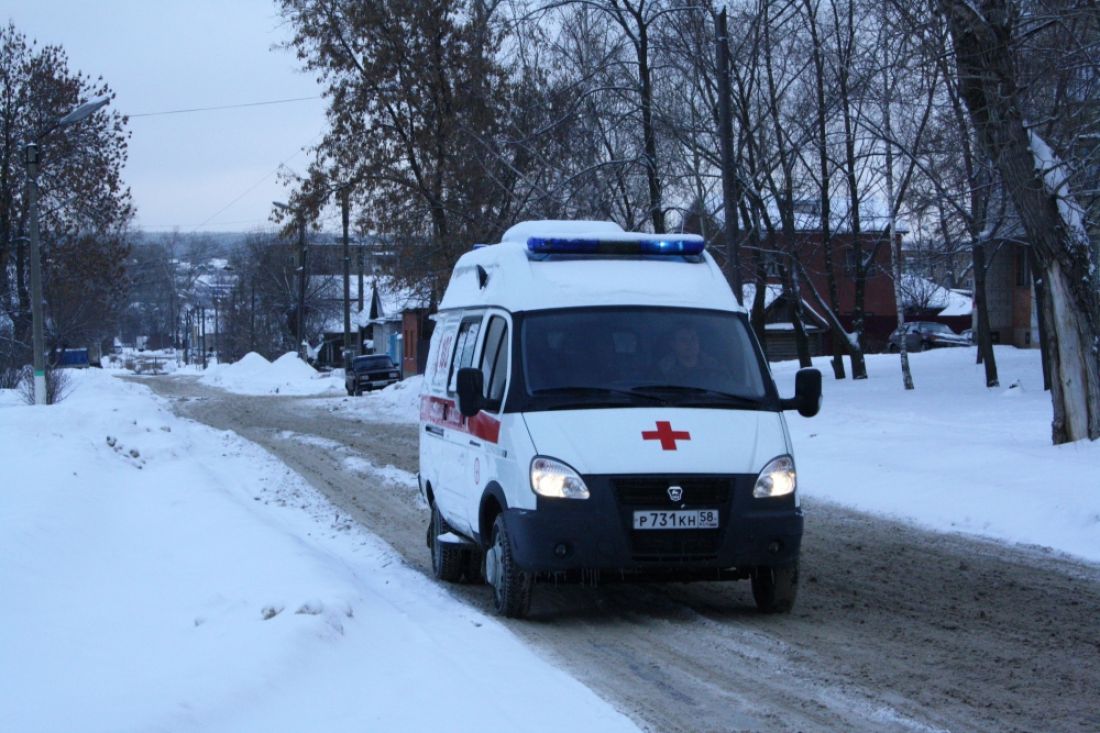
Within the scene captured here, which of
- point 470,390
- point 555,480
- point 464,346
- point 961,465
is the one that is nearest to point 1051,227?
point 961,465

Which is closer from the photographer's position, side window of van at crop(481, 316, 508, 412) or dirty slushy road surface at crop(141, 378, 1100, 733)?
dirty slushy road surface at crop(141, 378, 1100, 733)

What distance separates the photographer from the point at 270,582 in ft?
26.4

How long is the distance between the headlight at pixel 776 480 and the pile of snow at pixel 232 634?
182 cm

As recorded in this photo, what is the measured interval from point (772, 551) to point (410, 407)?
2780 cm

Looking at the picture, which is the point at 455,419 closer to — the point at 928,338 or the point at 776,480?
the point at 776,480

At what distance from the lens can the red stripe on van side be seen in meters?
8.16

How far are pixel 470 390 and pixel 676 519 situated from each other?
1.71m

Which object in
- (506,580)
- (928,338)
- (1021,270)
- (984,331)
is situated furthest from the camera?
(928,338)

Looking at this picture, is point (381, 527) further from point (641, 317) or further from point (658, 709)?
point (658, 709)

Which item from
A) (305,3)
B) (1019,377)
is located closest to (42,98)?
(305,3)

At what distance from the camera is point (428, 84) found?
118 ft

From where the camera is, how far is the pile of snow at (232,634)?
17.4ft

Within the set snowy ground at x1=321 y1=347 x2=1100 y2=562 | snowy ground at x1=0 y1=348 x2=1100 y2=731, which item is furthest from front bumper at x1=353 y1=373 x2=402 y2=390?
snowy ground at x1=0 y1=348 x2=1100 y2=731

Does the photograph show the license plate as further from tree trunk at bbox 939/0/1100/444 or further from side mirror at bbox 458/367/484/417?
tree trunk at bbox 939/0/1100/444
